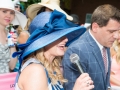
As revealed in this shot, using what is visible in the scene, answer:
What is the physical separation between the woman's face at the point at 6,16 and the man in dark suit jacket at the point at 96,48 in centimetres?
100

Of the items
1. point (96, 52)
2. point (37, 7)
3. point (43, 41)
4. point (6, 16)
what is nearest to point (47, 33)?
point (43, 41)

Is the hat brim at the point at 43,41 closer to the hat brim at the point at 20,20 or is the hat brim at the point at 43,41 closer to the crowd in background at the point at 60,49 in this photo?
the crowd in background at the point at 60,49

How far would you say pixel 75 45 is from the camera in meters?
2.54

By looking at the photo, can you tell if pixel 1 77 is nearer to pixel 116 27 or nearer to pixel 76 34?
pixel 76 34

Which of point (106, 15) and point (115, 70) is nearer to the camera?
point (106, 15)

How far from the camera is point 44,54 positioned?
1982 millimetres

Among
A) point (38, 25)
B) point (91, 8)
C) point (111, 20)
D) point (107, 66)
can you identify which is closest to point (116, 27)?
point (111, 20)

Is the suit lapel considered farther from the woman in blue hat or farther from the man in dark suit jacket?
the woman in blue hat

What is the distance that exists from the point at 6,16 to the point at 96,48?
1206mm

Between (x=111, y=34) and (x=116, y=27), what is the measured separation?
0.30ft

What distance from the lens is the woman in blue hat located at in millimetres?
1741

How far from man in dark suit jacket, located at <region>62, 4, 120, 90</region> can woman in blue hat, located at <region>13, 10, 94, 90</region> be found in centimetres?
44

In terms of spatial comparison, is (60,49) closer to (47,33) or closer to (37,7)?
(47,33)

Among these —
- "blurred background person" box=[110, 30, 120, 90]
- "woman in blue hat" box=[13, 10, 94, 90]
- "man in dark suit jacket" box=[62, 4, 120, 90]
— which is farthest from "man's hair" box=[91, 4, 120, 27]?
"blurred background person" box=[110, 30, 120, 90]
